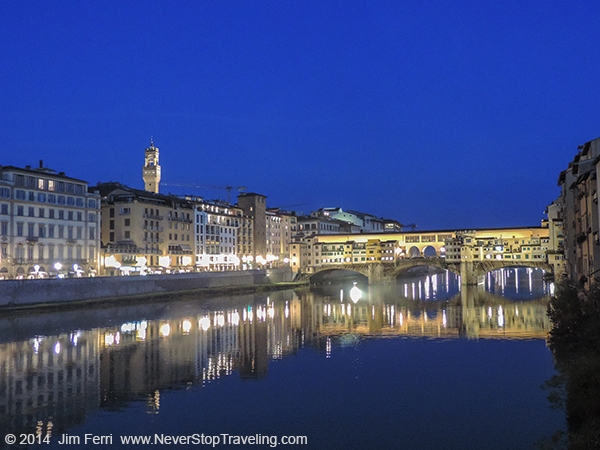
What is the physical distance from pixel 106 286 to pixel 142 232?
674 inches

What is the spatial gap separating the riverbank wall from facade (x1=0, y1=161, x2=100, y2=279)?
5335 mm

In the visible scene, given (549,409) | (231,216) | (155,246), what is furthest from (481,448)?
(231,216)

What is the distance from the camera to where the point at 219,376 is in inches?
Answer: 971

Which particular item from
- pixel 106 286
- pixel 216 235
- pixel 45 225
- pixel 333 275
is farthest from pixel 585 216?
pixel 333 275

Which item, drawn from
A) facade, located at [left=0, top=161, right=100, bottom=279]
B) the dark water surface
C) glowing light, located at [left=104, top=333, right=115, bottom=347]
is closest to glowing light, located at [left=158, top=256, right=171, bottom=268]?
facade, located at [left=0, top=161, right=100, bottom=279]

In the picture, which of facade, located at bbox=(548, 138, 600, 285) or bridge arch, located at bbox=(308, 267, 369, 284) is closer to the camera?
facade, located at bbox=(548, 138, 600, 285)

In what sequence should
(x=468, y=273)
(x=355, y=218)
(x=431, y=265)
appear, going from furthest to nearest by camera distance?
(x=355, y=218) < (x=431, y=265) < (x=468, y=273)

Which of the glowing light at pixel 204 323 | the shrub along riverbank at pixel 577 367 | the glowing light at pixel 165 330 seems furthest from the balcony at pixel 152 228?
the shrub along riverbank at pixel 577 367

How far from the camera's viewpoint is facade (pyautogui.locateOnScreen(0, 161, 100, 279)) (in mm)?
52406

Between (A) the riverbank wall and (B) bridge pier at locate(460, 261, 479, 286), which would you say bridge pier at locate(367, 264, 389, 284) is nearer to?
(B) bridge pier at locate(460, 261, 479, 286)

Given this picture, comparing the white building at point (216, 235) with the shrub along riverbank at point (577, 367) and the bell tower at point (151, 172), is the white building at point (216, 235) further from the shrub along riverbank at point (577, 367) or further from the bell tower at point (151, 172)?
the shrub along riverbank at point (577, 367)

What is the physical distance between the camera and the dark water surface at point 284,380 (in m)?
17.5

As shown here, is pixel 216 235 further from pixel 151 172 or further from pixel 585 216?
pixel 585 216

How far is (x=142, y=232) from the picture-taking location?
7138 cm
